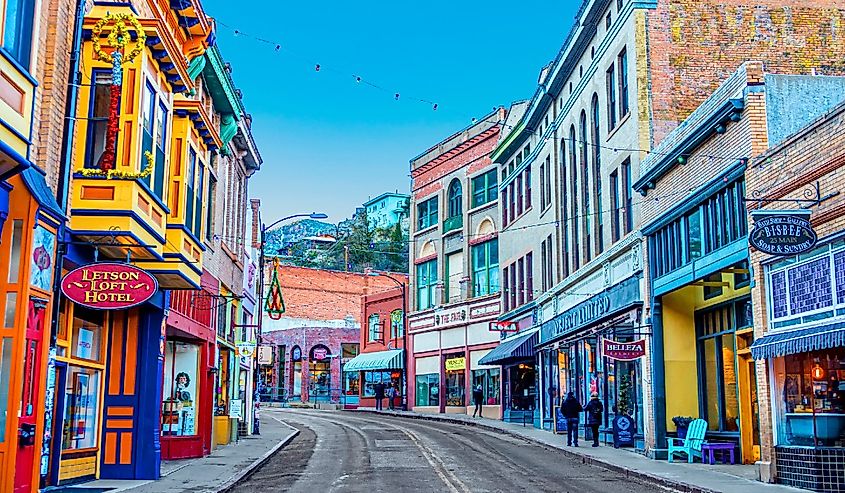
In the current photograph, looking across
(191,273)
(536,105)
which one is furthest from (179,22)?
(536,105)

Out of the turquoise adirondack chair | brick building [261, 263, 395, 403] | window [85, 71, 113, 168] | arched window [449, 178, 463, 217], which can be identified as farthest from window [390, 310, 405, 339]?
window [85, 71, 113, 168]

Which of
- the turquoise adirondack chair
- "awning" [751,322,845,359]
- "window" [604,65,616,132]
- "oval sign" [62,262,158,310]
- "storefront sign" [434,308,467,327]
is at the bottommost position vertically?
the turquoise adirondack chair

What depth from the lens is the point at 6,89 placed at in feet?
34.8

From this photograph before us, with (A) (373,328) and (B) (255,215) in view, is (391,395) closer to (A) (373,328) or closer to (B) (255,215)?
(A) (373,328)

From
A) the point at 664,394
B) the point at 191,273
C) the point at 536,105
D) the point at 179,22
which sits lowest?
the point at 664,394

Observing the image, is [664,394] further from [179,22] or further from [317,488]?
[179,22]

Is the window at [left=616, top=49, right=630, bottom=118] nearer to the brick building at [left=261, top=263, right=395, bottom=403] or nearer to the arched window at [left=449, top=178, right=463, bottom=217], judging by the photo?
the arched window at [left=449, top=178, right=463, bottom=217]

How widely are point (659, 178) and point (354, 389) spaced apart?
143 ft

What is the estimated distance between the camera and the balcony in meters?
51.3

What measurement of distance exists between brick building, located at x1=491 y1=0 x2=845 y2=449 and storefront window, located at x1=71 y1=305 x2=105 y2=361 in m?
13.0

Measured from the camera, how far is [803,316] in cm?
1595

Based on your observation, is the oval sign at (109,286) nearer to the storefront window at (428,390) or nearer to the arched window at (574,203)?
the arched window at (574,203)

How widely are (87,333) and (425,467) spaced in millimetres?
7508

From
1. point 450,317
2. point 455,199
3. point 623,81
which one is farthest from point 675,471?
point 455,199
